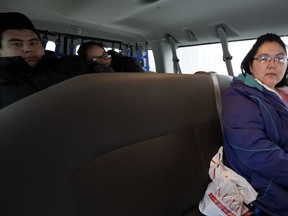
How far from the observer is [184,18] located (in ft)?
7.93

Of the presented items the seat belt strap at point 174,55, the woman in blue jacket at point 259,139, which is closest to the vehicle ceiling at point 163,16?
the seat belt strap at point 174,55

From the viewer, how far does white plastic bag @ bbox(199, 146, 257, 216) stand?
3.07 ft

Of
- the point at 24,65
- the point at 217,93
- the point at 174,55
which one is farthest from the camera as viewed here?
the point at 174,55

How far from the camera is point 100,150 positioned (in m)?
0.77

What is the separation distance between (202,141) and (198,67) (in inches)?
84.7

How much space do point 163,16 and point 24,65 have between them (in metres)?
1.70

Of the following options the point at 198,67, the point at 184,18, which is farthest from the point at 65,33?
the point at 198,67

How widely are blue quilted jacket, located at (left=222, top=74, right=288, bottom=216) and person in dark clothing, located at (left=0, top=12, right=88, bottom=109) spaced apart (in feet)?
2.37

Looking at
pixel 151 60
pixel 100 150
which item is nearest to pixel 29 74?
pixel 100 150

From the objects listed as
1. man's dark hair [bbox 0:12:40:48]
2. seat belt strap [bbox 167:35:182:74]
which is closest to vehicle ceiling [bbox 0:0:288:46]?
seat belt strap [bbox 167:35:182:74]

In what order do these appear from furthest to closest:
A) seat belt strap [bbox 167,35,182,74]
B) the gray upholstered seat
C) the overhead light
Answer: seat belt strap [bbox 167,35,182,74]
the overhead light
the gray upholstered seat

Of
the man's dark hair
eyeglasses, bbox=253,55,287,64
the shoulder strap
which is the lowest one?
the shoulder strap

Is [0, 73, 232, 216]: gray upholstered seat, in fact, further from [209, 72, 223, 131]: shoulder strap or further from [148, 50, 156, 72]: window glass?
[148, 50, 156, 72]: window glass

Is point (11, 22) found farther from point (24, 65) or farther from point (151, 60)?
point (151, 60)
